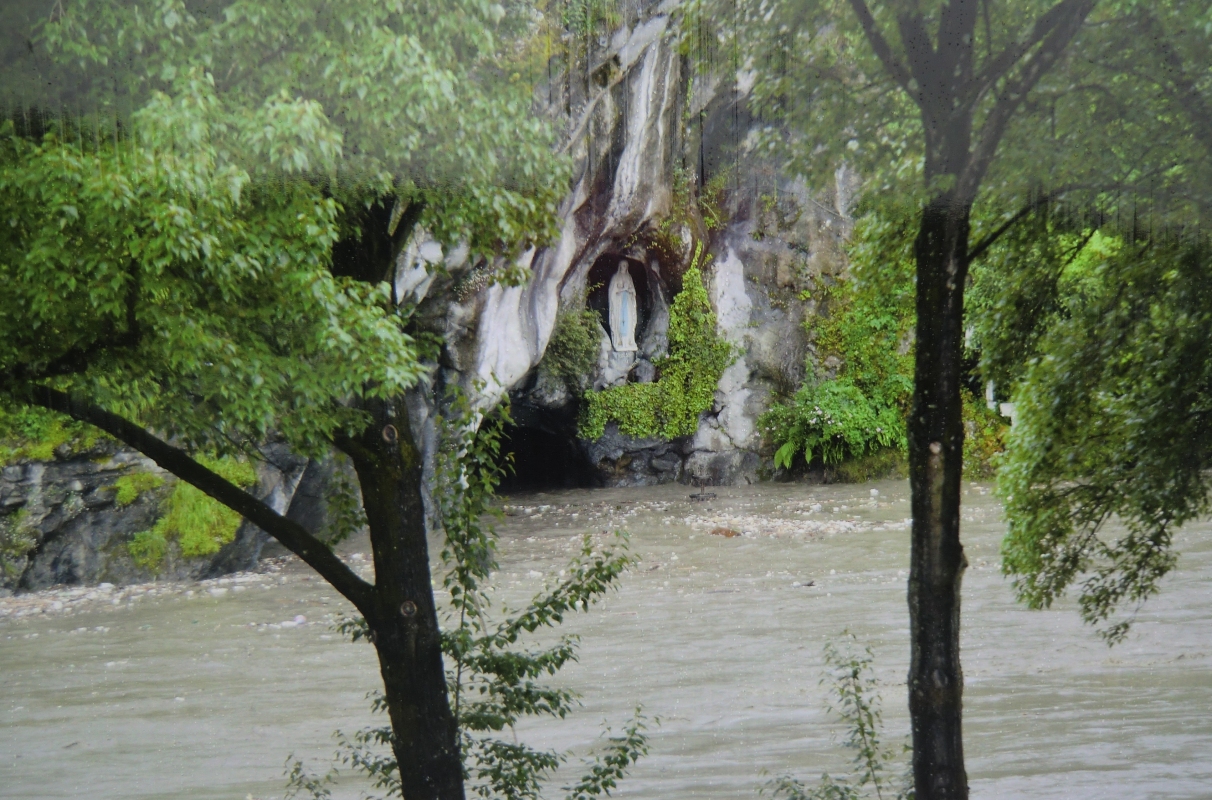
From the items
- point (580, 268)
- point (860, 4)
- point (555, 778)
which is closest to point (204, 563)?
point (555, 778)

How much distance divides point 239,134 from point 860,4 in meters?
2.14

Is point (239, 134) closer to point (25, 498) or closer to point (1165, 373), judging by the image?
point (1165, 373)

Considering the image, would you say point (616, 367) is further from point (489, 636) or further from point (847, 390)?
point (489, 636)

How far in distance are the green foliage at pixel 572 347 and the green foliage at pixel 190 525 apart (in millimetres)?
7619

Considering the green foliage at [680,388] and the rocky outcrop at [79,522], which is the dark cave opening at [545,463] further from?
the rocky outcrop at [79,522]

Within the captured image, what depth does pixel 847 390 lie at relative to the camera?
61.9 ft

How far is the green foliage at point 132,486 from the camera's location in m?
11.0

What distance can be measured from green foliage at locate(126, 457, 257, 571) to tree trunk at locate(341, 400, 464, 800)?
7944 mm

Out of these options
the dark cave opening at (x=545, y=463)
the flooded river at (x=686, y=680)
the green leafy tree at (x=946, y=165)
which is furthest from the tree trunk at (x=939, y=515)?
the dark cave opening at (x=545, y=463)

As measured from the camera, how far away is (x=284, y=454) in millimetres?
12148

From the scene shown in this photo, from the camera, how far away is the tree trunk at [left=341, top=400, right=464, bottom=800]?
12.1 ft

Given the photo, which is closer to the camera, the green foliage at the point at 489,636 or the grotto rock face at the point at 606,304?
the green foliage at the point at 489,636

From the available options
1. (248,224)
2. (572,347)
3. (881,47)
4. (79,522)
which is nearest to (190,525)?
(79,522)

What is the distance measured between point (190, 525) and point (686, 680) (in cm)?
649
